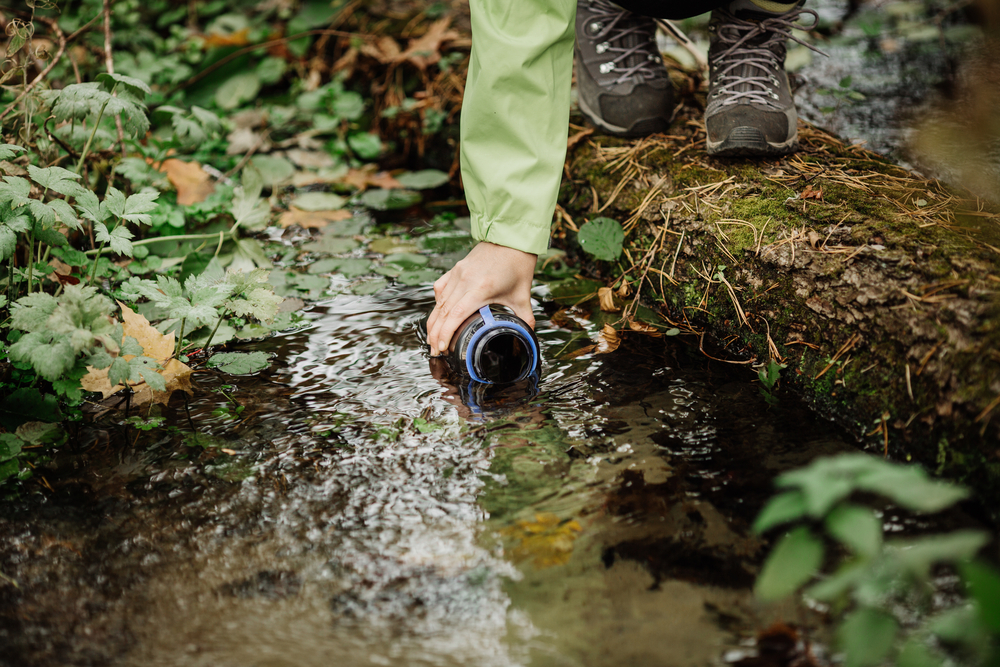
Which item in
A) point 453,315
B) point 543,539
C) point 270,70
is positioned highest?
point 270,70

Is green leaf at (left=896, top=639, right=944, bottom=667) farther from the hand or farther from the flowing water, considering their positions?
the hand

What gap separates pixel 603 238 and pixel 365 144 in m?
1.61

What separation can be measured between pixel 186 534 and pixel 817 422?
1.46 m

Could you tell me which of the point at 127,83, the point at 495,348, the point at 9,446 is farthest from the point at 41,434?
the point at 495,348

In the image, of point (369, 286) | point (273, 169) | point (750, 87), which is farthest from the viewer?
point (273, 169)

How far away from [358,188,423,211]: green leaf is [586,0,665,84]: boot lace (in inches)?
41.0

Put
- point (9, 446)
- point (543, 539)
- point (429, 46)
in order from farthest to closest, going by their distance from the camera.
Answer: point (429, 46)
point (9, 446)
point (543, 539)

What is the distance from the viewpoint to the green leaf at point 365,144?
3434 millimetres

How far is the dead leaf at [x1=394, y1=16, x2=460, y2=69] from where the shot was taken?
11.6 ft

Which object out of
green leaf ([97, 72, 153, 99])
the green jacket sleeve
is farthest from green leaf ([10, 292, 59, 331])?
the green jacket sleeve

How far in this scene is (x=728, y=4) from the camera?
239cm

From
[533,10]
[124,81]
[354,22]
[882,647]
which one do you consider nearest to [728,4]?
[533,10]

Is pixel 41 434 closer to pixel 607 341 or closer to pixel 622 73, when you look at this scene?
pixel 607 341

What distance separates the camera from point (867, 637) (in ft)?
2.91
